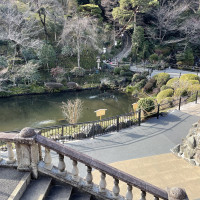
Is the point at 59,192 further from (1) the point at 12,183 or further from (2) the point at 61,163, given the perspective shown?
(1) the point at 12,183

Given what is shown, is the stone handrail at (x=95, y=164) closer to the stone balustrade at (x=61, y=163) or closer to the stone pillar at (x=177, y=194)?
the stone balustrade at (x=61, y=163)

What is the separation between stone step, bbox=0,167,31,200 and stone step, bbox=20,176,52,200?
0.08 m

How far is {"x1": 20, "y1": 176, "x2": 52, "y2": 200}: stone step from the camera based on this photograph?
3.21 meters

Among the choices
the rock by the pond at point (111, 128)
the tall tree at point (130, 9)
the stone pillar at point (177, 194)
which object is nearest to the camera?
the stone pillar at point (177, 194)

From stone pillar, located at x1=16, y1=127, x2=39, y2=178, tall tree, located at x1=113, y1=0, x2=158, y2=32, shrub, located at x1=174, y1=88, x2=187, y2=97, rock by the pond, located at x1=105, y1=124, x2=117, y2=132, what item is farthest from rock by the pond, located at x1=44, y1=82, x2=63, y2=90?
stone pillar, located at x1=16, y1=127, x2=39, y2=178

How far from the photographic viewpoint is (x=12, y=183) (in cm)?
332

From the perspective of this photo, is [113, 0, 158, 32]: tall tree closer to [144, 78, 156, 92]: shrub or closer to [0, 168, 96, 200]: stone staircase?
[144, 78, 156, 92]: shrub

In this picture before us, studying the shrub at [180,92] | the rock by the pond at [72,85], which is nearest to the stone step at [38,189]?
the shrub at [180,92]

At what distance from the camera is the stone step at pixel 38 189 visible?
3209 mm

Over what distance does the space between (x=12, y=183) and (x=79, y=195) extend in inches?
45.5

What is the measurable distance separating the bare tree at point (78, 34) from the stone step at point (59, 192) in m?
20.5

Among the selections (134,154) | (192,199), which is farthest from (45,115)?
(192,199)

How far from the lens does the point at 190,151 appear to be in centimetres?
670

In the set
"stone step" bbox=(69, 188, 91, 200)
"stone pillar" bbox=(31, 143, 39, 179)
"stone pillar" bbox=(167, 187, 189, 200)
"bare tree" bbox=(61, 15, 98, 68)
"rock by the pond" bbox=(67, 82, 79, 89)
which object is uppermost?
"bare tree" bbox=(61, 15, 98, 68)
